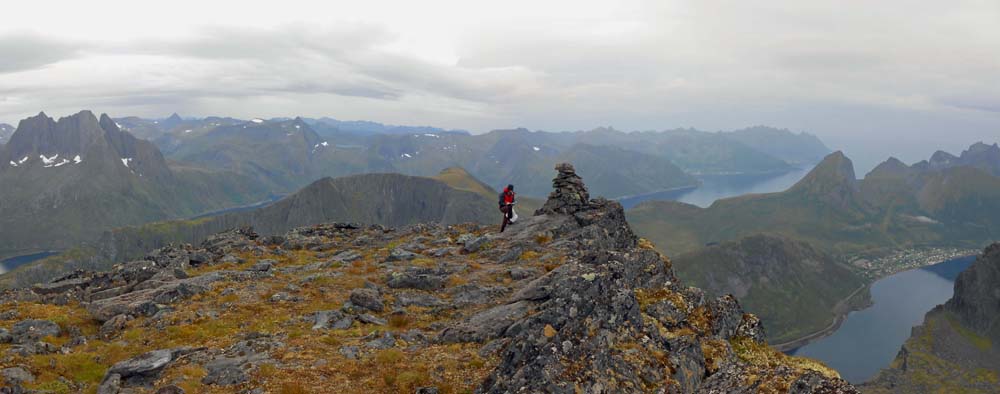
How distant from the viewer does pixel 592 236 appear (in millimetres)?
45719

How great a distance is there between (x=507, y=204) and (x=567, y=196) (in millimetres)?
7444

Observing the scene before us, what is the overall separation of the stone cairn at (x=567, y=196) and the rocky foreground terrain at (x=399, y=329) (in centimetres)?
781

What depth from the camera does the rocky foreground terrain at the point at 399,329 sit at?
18.7 m

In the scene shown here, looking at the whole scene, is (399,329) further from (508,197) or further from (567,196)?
(567,196)

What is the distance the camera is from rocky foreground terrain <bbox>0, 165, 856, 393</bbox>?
18.7 m

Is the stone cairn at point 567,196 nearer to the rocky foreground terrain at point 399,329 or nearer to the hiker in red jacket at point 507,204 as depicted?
the hiker in red jacket at point 507,204

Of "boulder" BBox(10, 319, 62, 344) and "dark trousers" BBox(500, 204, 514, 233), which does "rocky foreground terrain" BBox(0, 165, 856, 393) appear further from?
"dark trousers" BBox(500, 204, 514, 233)

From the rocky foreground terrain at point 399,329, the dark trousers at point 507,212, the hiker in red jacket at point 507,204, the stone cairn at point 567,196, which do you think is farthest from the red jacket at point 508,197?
the rocky foreground terrain at point 399,329

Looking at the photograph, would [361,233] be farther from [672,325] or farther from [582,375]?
[582,375]

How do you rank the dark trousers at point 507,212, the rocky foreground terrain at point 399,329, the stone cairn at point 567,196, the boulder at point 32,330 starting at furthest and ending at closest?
1. the stone cairn at point 567,196
2. the dark trousers at point 507,212
3. the boulder at point 32,330
4. the rocky foreground terrain at point 399,329

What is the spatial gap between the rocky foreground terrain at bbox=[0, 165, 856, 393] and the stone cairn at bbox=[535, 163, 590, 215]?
7.81 m

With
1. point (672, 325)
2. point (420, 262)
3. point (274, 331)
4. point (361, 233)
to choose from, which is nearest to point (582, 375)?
point (672, 325)

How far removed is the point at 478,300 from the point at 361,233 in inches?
1397

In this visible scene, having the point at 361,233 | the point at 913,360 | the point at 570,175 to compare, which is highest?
the point at 570,175
